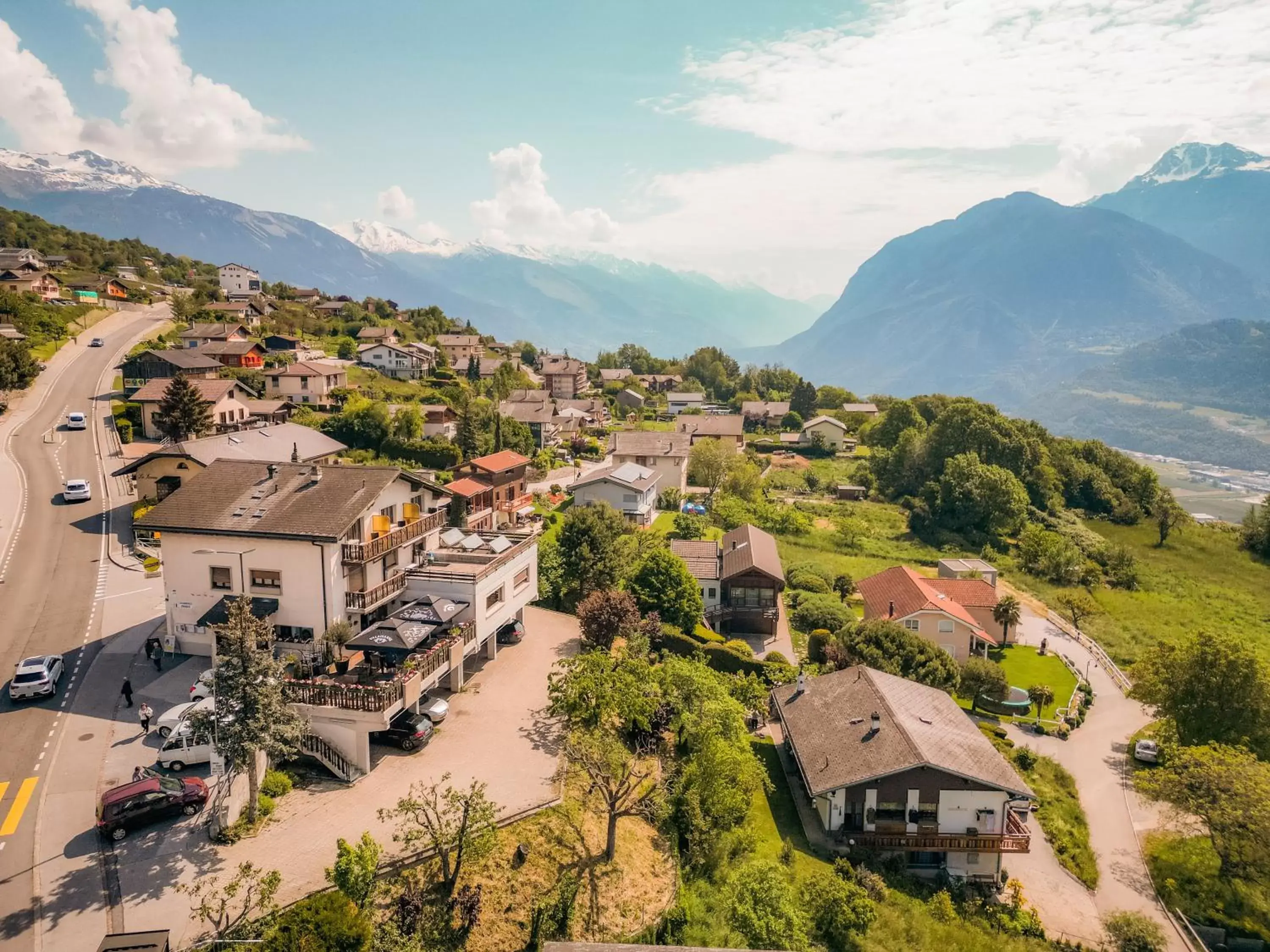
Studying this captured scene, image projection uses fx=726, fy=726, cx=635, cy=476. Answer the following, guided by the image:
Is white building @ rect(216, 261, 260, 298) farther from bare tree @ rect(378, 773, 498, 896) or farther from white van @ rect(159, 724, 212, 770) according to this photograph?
bare tree @ rect(378, 773, 498, 896)

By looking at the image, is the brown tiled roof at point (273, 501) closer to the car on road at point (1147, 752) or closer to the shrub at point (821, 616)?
the shrub at point (821, 616)

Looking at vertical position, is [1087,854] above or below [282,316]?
below

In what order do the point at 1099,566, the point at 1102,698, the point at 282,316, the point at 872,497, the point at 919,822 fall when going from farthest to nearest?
the point at 282,316 → the point at 872,497 → the point at 1099,566 → the point at 1102,698 → the point at 919,822

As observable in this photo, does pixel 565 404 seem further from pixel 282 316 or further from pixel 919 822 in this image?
pixel 919 822

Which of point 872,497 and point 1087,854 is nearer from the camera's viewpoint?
point 1087,854

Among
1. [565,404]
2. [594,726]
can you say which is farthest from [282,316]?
[594,726]

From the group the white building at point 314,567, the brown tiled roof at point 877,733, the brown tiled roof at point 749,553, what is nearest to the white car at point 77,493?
the white building at point 314,567
